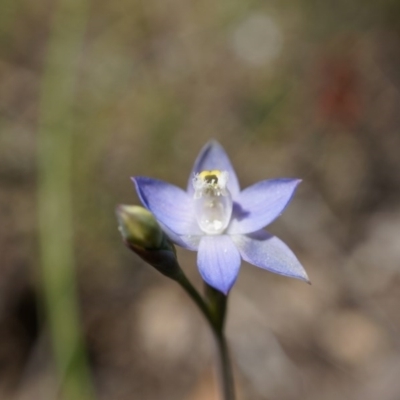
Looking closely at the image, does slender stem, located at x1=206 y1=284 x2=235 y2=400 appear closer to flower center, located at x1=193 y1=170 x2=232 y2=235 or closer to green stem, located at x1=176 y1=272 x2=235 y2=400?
green stem, located at x1=176 y1=272 x2=235 y2=400

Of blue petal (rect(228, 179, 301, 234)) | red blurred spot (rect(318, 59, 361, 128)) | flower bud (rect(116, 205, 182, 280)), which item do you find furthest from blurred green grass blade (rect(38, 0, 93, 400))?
red blurred spot (rect(318, 59, 361, 128))

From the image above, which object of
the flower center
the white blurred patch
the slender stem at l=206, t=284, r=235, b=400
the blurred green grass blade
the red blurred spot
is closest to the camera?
the slender stem at l=206, t=284, r=235, b=400

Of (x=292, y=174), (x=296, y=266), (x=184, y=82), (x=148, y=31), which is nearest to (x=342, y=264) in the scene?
(x=292, y=174)

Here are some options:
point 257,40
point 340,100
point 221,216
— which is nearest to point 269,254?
point 221,216

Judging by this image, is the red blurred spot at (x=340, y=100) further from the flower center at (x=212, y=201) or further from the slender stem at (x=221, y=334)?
the slender stem at (x=221, y=334)

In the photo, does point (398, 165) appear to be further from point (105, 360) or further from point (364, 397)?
point (105, 360)

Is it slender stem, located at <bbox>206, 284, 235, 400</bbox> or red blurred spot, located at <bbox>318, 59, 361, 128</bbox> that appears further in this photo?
red blurred spot, located at <bbox>318, 59, 361, 128</bbox>
